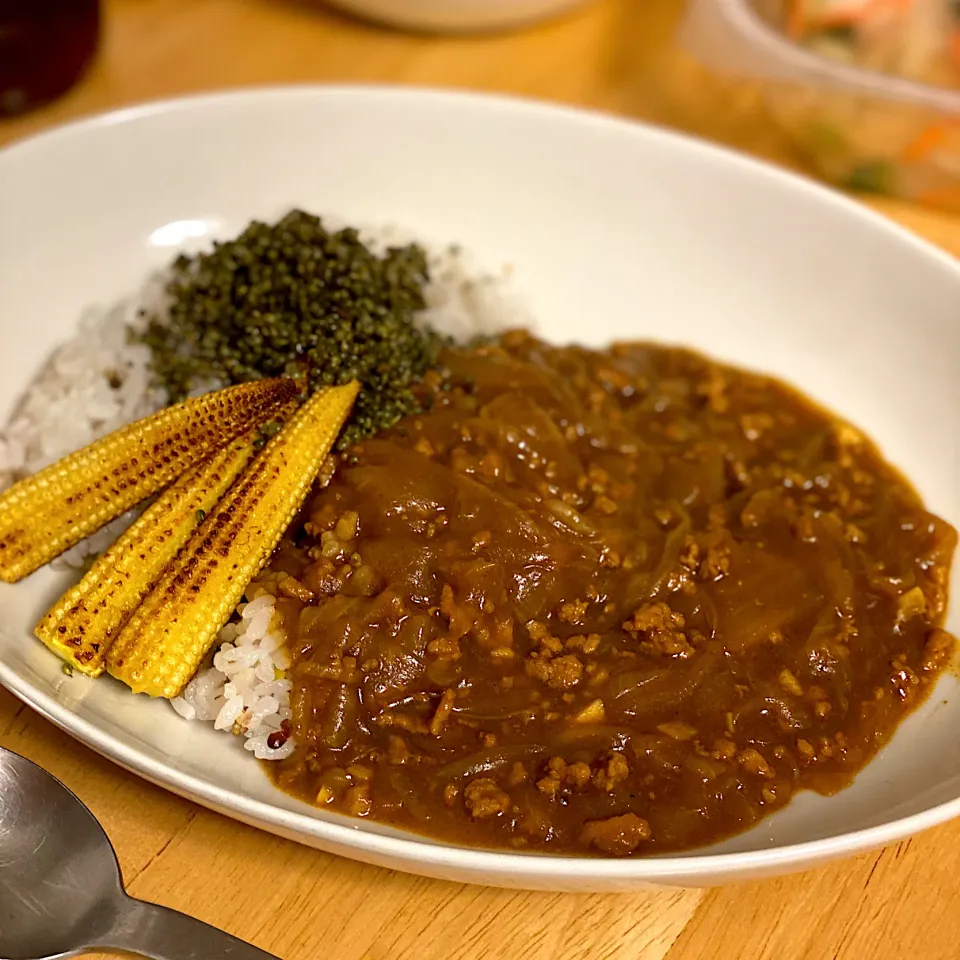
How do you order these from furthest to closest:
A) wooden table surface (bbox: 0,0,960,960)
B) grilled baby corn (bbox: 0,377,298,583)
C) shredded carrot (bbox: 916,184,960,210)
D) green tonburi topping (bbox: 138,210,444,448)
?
shredded carrot (bbox: 916,184,960,210) < green tonburi topping (bbox: 138,210,444,448) < grilled baby corn (bbox: 0,377,298,583) < wooden table surface (bbox: 0,0,960,960)

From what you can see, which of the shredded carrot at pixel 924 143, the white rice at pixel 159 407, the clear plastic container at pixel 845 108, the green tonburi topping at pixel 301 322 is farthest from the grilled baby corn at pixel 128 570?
the shredded carrot at pixel 924 143

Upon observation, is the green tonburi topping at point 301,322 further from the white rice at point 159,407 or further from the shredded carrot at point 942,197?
the shredded carrot at point 942,197

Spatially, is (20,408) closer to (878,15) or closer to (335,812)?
(335,812)

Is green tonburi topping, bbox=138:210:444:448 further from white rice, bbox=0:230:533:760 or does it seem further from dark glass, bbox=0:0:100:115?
dark glass, bbox=0:0:100:115

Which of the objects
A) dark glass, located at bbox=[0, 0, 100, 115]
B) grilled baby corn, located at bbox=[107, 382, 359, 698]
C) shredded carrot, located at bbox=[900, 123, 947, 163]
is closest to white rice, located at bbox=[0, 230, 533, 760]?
grilled baby corn, located at bbox=[107, 382, 359, 698]

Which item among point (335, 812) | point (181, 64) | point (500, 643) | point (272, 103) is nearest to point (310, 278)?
point (272, 103)

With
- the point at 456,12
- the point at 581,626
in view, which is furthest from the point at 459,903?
the point at 456,12
